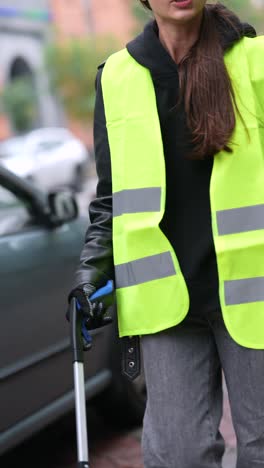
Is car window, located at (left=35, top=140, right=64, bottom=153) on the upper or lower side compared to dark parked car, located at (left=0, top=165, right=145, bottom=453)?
lower

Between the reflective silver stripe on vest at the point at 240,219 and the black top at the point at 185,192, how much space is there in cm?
4

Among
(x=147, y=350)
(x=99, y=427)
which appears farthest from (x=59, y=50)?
(x=147, y=350)

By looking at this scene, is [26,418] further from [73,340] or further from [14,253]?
[73,340]

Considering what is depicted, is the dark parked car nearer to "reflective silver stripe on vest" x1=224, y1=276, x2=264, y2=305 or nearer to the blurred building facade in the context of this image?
"reflective silver stripe on vest" x1=224, y1=276, x2=264, y2=305

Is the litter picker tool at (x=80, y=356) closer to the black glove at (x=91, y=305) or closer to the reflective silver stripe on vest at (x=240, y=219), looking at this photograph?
the black glove at (x=91, y=305)

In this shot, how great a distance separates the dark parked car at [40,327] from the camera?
142 inches

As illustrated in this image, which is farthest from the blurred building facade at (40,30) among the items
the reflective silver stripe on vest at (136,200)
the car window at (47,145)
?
the reflective silver stripe on vest at (136,200)

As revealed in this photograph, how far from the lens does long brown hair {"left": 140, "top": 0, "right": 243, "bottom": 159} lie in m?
2.21

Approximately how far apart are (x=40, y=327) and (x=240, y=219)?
5.73ft

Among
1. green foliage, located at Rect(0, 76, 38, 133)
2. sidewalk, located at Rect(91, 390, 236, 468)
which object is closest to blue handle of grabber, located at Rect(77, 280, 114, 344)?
sidewalk, located at Rect(91, 390, 236, 468)

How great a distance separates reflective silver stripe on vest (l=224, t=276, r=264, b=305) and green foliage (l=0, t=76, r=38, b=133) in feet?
99.3

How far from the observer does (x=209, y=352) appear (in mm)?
2301

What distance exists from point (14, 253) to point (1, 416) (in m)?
0.67

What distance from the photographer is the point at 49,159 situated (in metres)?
21.4
